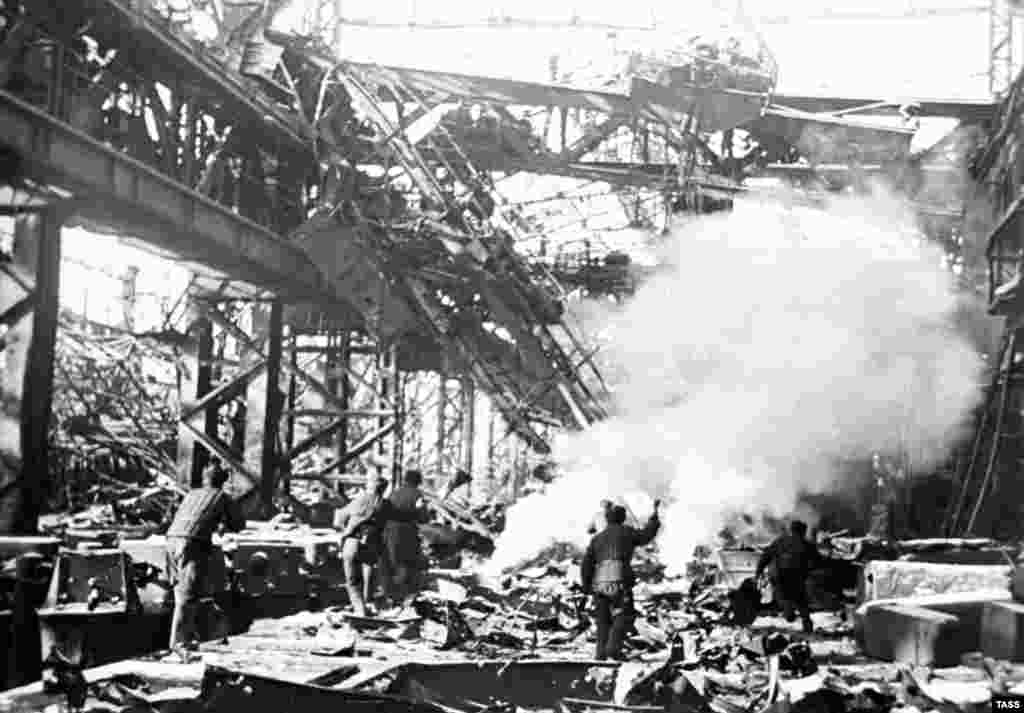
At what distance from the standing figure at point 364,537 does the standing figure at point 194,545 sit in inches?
82.7

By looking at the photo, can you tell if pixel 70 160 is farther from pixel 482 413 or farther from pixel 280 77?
pixel 482 413

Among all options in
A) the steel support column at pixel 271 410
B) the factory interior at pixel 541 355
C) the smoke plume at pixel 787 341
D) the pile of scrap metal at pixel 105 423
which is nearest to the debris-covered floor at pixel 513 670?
the factory interior at pixel 541 355

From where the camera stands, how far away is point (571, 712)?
704 cm

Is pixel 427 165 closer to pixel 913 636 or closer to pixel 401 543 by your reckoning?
pixel 401 543

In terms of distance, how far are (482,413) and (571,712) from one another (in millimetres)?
46998

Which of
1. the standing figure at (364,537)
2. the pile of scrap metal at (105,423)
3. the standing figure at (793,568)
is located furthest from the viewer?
the pile of scrap metal at (105,423)

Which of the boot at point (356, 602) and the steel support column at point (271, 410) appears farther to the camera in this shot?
the steel support column at point (271, 410)

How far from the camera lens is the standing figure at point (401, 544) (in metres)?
12.5

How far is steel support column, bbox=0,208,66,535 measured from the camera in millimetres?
11039

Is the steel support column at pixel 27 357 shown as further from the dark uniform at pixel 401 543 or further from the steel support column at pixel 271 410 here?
the steel support column at pixel 271 410

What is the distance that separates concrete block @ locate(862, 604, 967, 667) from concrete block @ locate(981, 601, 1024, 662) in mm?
228

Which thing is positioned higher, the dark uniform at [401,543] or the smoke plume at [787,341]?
the smoke plume at [787,341]

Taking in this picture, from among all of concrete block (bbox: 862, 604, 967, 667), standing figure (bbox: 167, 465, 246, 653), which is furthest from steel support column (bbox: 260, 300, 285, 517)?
concrete block (bbox: 862, 604, 967, 667)

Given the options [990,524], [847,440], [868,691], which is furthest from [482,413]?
[868,691]
